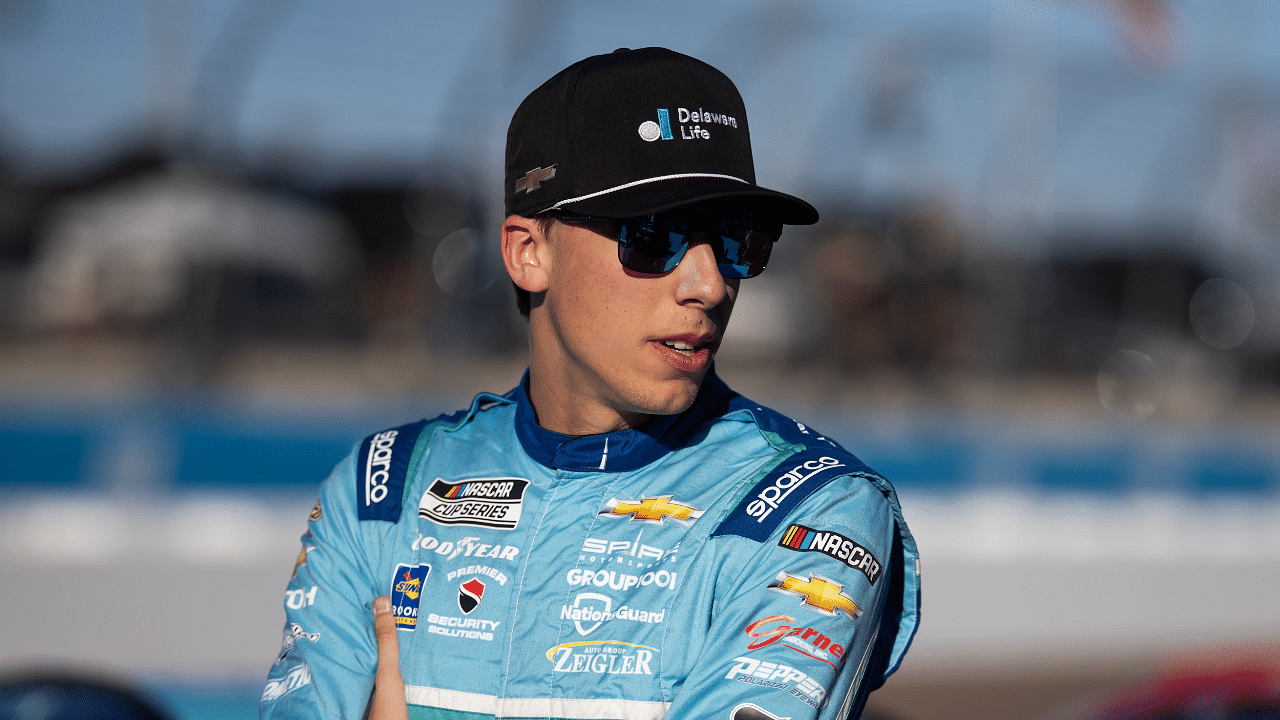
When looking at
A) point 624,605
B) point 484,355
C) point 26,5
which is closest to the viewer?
point 624,605

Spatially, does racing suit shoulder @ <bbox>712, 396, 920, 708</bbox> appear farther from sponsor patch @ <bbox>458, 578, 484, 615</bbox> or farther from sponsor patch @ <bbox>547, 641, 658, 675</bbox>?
sponsor patch @ <bbox>458, 578, 484, 615</bbox>

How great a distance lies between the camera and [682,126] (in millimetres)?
1523

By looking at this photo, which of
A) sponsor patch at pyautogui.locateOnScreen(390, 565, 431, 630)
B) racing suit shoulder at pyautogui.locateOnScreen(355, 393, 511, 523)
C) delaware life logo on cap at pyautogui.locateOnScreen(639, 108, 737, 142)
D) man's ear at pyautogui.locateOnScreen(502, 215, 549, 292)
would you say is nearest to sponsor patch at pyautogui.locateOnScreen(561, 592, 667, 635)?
sponsor patch at pyautogui.locateOnScreen(390, 565, 431, 630)

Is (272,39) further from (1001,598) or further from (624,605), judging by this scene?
(624,605)

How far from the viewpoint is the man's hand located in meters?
1.56

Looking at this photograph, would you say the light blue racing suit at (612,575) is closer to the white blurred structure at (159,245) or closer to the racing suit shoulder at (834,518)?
the racing suit shoulder at (834,518)

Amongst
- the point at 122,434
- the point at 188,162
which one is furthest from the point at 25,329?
the point at 188,162

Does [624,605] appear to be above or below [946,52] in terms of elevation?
below

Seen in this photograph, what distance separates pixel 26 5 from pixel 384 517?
11.9 m

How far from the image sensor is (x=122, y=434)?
38.9 ft

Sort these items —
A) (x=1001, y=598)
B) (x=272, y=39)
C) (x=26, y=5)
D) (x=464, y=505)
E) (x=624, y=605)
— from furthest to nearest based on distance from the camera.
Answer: (x=26, y=5)
(x=272, y=39)
(x=1001, y=598)
(x=464, y=505)
(x=624, y=605)

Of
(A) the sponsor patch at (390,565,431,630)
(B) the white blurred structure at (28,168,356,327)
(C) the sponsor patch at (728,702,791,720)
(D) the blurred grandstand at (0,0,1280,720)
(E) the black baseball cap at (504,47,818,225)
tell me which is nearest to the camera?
(C) the sponsor patch at (728,702,791,720)

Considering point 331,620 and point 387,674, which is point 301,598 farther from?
point 387,674

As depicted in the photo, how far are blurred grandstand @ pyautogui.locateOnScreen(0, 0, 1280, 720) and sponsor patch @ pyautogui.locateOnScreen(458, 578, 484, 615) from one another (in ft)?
10.3
